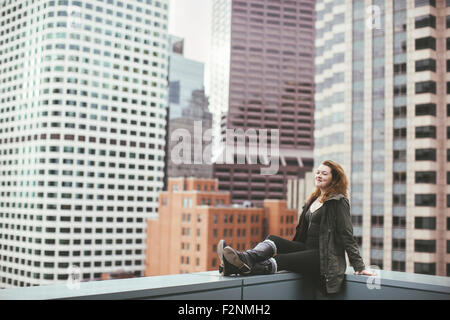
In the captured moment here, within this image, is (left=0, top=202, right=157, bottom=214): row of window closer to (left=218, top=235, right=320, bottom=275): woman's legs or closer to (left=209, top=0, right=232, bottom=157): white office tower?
(left=218, top=235, right=320, bottom=275): woman's legs

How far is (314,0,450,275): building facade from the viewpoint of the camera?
84.6 ft

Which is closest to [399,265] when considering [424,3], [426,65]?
[426,65]

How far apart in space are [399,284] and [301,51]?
7110 centimetres

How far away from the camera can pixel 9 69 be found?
17.2m

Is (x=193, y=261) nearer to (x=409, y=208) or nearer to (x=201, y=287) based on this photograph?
(x=409, y=208)

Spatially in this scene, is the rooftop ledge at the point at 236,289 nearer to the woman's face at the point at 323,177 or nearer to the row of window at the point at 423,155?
the woman's face at the point at 323,177

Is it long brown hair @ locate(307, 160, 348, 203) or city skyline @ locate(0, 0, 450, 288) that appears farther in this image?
city skyline @ locate(0, 0, 450, 288)

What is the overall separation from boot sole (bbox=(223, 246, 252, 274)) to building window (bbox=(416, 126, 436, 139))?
89.5 ft

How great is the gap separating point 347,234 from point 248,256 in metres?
0.57

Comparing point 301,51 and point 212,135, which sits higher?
point 301,51

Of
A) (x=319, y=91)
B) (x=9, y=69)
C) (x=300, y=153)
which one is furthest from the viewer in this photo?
(x=300, y=153)

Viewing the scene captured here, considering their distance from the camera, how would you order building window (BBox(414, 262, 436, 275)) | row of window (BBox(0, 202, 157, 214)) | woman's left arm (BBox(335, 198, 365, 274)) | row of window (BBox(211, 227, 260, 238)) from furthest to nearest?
row of window (BBox(211, 227, 260, 238))
building window (BBox(414, 262, 436, 275))
row of window (BBox(0, 202, 157, 214))
woman's left arm (BBox(335, 198, 365, 274))

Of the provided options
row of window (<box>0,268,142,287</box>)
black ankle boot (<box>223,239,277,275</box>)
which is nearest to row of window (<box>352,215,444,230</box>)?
row of window (<box>0,268,142,287</box>)
